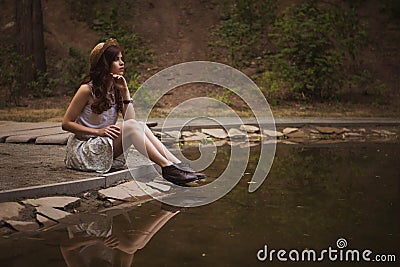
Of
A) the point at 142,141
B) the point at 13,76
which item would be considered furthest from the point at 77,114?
the point at 13,76

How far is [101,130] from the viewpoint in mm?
6008

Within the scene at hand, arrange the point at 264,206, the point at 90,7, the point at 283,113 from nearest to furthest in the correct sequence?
1. the point at 264,206
2. the point at 283,113
3. the point at 90,7

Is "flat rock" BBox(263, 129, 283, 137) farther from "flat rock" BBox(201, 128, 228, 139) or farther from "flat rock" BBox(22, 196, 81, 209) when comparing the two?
"flat rock" BBox(22, 196, 81, 209)

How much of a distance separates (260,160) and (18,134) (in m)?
2.86

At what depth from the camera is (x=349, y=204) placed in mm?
5555

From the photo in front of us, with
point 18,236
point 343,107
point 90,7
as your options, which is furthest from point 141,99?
point 18,236

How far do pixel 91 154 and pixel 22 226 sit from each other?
1450 mm

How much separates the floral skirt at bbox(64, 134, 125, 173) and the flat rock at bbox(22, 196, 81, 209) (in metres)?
0.79

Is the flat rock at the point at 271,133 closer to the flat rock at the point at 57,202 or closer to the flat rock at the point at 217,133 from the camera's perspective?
the flat rock at the point at 217,133

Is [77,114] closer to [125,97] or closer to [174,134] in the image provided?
[125,97]

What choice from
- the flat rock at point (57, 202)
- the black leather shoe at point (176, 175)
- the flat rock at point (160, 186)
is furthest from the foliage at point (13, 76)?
the flat rock at point (57, 202)

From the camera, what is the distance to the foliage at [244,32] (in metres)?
13.7

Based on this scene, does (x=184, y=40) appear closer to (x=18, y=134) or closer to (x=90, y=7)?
(x=90, y=7)

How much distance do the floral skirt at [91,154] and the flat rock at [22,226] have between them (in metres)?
1.37
